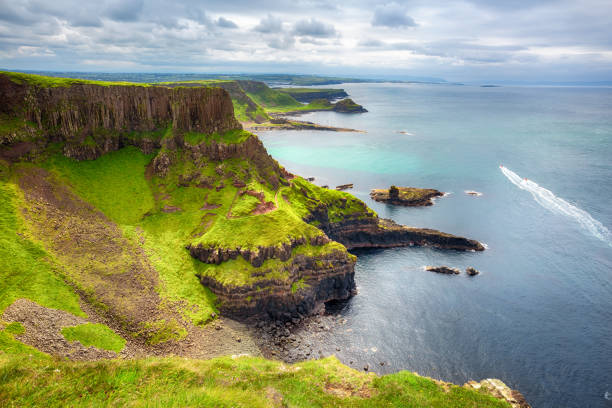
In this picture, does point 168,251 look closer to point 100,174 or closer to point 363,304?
point 100,174

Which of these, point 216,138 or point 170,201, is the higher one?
point 216,138

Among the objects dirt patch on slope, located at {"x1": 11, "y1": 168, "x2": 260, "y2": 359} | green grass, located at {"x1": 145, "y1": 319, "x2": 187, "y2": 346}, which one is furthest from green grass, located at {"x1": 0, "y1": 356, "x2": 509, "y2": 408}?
green grass, located at {"x1": 145, "y1": 319, "x2": 187, "y2": 346}

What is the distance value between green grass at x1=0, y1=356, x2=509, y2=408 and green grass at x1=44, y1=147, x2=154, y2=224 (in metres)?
49.6

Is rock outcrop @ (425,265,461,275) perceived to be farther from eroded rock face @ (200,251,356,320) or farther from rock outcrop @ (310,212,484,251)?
eroded rock face @ (200,251,356,320)

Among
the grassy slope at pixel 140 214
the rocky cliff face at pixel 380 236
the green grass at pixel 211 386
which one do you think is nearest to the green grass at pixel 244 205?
the grassy slope at pixel 140 214

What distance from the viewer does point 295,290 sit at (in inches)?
→ 3012

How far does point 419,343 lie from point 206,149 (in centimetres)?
7199

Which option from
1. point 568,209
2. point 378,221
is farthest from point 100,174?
point 568,209

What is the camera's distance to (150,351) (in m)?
56.6

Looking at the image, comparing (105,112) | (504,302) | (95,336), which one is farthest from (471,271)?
(105,112)

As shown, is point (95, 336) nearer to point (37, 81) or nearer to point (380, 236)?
point (37, 81)

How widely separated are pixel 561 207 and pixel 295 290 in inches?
4709

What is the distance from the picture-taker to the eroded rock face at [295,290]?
7119 centimetres

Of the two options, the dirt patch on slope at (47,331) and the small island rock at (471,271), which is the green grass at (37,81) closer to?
the dirt patch on slope at (47,331)
